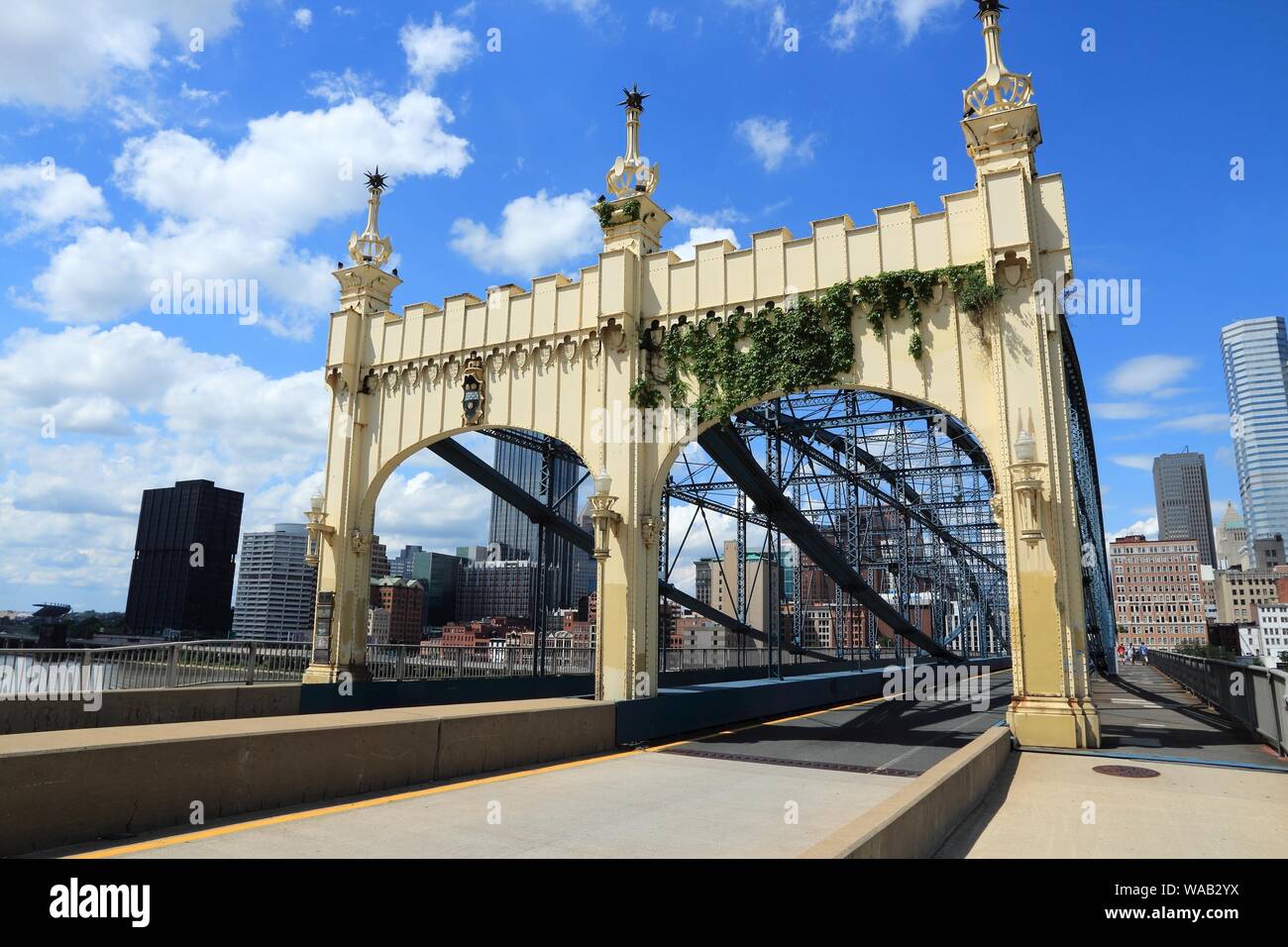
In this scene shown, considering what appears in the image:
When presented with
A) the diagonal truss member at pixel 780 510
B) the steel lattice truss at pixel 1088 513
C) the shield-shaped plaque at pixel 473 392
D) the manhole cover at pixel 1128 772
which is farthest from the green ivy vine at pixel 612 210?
the manhole cover at pixel 1128 772

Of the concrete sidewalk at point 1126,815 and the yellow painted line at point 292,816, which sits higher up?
the yellow painted line at point 292,816

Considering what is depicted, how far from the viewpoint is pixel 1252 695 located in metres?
16.1

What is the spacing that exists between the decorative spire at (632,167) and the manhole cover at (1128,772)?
1500 cm

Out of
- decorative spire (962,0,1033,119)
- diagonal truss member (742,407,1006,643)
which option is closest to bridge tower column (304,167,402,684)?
diagonal truss member (742,407,1006,643)

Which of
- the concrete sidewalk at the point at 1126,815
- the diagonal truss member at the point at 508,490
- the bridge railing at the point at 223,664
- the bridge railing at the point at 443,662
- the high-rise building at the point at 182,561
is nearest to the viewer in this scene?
the concrete sidewalk at the point at 1126,815

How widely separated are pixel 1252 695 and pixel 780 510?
39.9 ft

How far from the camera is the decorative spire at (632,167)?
19406 millimetres

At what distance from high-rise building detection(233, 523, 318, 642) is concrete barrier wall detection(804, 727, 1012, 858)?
164m

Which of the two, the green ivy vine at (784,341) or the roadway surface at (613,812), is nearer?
the roadway surface at (613,812)

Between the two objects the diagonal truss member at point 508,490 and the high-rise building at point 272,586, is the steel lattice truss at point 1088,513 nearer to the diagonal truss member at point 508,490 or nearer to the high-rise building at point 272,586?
the diagonal truss member at point 508,490

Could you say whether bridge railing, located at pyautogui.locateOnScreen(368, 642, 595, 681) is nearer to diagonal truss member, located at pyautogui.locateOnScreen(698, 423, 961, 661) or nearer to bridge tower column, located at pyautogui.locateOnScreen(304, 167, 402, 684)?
bridge tower column, located at pyautogui.locateOnScreen(304, 167, 402, 684)

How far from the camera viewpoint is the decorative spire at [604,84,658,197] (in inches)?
764
